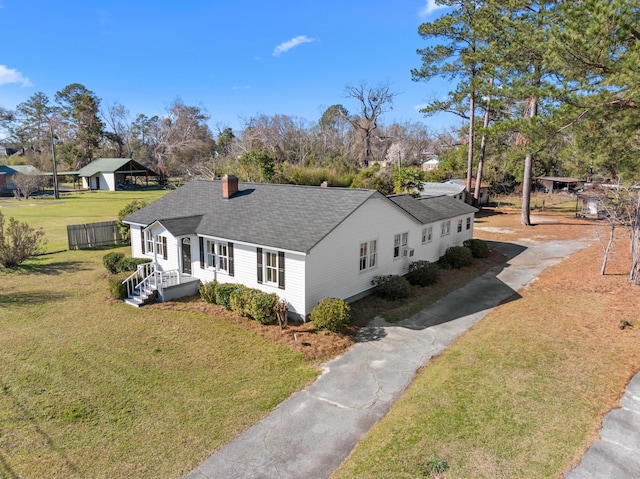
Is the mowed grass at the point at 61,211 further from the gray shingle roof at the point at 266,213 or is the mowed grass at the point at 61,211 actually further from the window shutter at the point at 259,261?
the window shutter at the point at 259,261

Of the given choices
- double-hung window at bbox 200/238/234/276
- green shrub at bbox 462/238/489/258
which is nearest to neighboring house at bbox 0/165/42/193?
double-hung window at bbox 200/238/234/276

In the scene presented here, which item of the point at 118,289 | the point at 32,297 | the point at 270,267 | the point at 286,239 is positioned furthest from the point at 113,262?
the point at 286,239

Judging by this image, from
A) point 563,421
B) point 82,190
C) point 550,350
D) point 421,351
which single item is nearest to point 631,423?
point 563,421

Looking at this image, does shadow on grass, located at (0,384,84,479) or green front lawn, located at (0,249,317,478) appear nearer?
shadow on grass, located at (0,384,84,479)

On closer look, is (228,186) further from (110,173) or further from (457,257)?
(110,173)

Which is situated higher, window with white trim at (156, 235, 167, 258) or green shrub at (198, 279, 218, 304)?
window with white trim at (156, 235, 167, 258)

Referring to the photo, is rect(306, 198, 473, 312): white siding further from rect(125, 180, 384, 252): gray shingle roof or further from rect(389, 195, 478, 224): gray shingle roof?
rect(389, 195, 478, 224): gray shingle roof
